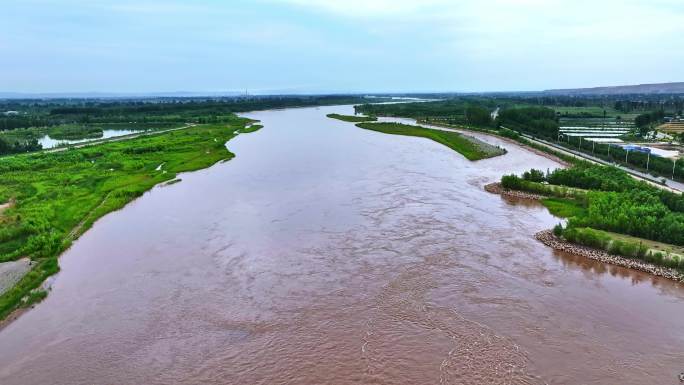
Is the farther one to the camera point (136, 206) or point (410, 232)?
point (136, 206)

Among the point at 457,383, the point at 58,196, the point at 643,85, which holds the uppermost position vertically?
the point at 643,85

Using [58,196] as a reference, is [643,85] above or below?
above

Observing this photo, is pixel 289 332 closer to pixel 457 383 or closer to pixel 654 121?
pixel 457 383

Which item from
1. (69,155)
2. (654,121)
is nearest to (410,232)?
(69,155)

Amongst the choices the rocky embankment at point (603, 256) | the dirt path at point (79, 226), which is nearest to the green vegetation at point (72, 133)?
the dirt path at point (79, 226)

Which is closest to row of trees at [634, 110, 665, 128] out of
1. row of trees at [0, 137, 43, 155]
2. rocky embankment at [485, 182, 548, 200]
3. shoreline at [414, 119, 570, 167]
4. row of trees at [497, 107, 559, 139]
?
row of trees at [497, 107, 559, 139]

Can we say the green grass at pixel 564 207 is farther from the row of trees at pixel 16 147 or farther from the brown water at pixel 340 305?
the row of trees at pixel 16 147
